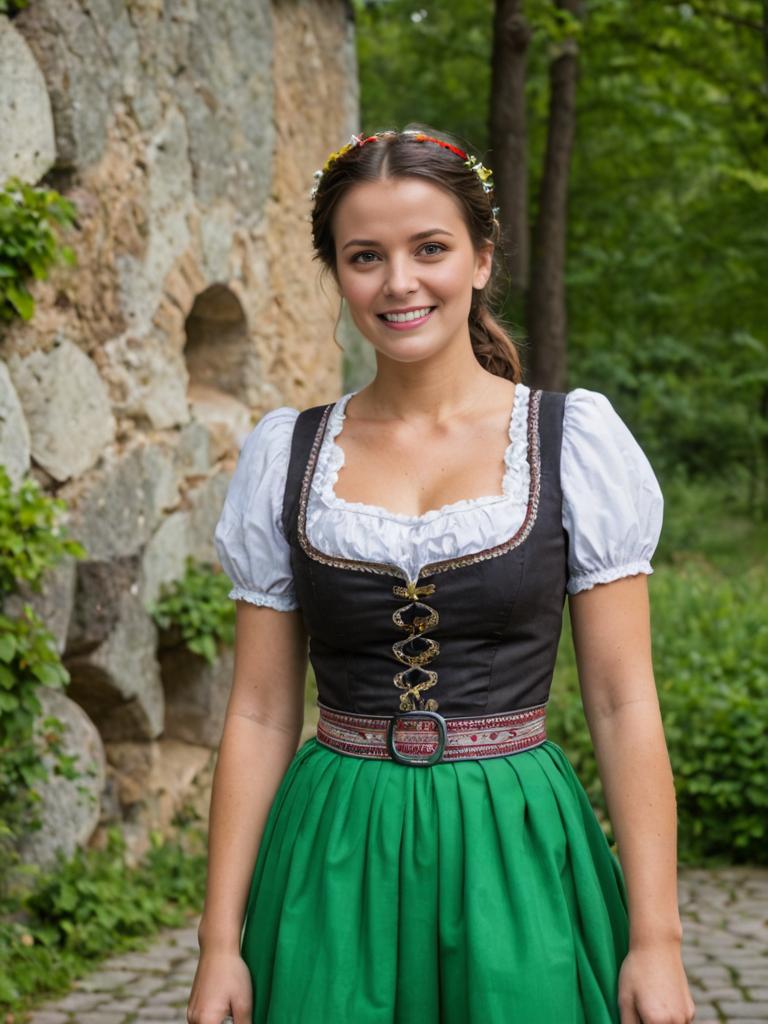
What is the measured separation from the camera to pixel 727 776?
5180 millimetres

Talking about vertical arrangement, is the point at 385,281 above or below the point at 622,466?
above

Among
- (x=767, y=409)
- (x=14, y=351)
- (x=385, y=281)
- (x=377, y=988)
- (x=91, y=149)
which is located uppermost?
(x=767, y=409)

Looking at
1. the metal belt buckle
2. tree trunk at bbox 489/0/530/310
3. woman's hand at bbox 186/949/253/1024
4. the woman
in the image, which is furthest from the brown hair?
tree trunk at bbox 489/0/530/310

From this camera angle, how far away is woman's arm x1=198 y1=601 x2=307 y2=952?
1.88m

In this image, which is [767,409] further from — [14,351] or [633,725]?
[633,725]

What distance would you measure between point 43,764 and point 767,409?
15.9 m

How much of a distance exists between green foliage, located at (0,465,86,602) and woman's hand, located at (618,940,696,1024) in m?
2.29

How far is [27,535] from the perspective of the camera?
12.0ft

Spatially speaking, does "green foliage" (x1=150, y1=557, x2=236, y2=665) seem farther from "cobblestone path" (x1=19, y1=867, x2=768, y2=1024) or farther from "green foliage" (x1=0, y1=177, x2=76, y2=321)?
"green foliage" (x1=0, y1=177, x2=76, y2=321)

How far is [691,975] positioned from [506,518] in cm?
265

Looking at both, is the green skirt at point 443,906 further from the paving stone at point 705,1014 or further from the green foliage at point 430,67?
the green foliage at point 430,67

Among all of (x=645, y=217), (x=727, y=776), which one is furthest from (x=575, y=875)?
(x=645, y=217)

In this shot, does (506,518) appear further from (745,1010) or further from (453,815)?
(745,1010)

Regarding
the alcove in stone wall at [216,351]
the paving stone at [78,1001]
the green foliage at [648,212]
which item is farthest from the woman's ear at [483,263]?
the green foliage at [648,212]
